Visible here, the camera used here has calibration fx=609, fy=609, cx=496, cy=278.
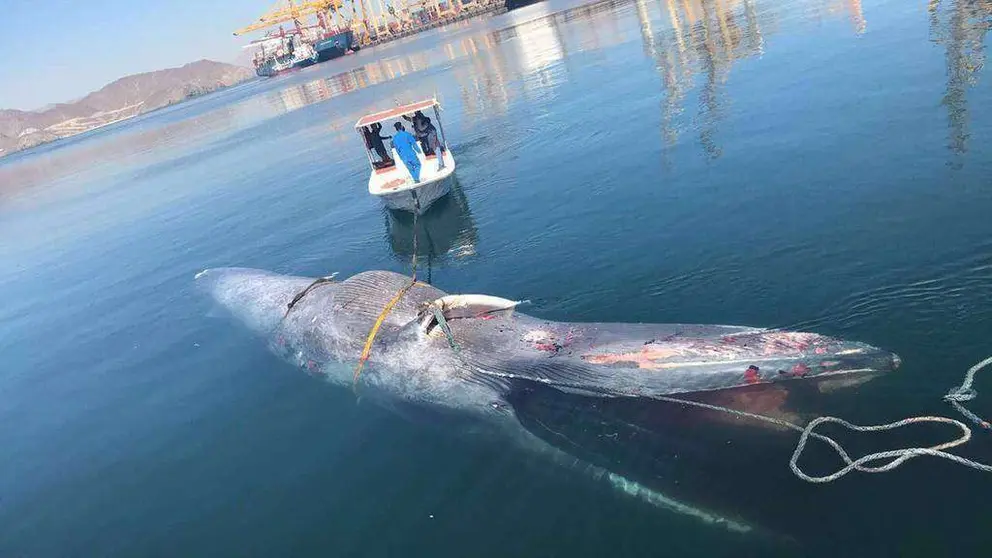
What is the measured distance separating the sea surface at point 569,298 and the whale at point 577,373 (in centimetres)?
31

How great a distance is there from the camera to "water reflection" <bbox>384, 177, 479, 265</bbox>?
16.9 metres

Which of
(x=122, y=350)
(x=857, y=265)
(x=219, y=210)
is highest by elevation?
(x=219, y=210)

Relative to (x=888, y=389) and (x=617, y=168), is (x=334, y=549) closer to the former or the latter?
(x=888, y=389)

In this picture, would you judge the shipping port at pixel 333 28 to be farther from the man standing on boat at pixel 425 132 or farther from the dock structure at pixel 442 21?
the man standing on boat at pixel 425 132

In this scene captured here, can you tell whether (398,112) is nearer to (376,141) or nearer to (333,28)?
(376,141)

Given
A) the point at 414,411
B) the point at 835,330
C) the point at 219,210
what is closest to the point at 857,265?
the point at 835,330

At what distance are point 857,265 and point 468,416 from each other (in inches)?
275

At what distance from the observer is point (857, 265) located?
33.7 ft

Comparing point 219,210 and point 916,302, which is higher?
point 219,210

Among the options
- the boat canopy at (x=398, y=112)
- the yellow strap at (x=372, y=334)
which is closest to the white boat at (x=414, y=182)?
the boat canopy at (x=398, y=112)

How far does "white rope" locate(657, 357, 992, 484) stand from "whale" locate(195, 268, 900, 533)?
0.24 meters

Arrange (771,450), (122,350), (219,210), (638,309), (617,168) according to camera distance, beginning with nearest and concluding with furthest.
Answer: (771,450) < (638,309) < (122,350) < (617,168) < (219,210)

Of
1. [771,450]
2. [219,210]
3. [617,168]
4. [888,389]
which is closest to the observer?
[771,450]

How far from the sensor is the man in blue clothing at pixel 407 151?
19094 millimetres
